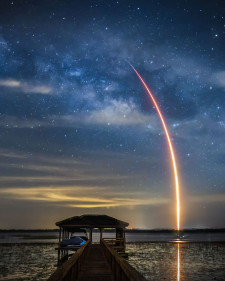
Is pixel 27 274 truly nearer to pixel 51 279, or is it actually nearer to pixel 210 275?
pixel 210 275

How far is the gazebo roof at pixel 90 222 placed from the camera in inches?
1291

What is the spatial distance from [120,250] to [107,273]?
23696mm

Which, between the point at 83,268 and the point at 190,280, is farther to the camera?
the point at 190,280

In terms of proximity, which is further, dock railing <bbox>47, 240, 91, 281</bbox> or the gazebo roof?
the gazebo roof

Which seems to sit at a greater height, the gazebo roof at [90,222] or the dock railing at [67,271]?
the dock railing at [67,271]

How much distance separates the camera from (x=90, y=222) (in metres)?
33.8

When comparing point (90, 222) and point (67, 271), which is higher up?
point (67, 271)

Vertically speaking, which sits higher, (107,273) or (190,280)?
(107,273)

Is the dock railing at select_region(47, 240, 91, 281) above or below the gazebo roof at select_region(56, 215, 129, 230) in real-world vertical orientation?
above

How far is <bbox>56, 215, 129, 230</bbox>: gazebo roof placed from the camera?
3278cm

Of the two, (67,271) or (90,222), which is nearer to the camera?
(67,271)

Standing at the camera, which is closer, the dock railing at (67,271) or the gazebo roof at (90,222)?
the dock railing at (67,271)

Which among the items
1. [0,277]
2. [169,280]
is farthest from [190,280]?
[0,277]

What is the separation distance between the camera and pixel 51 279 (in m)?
4.09
